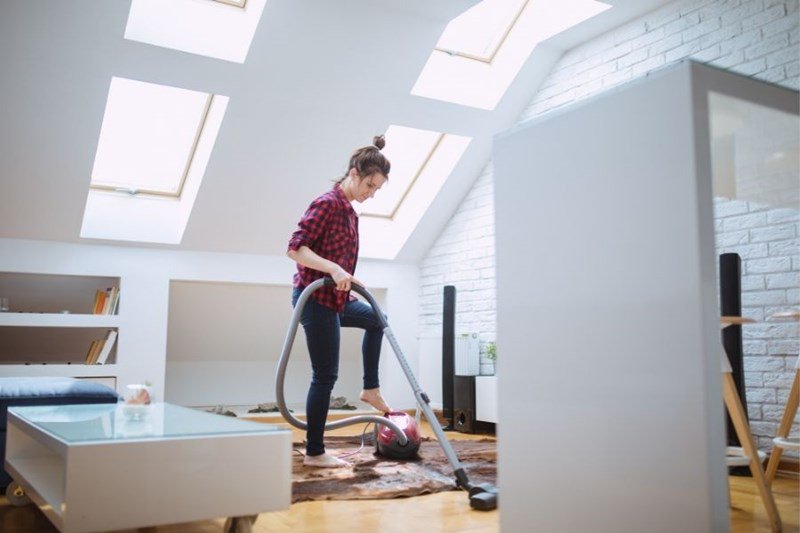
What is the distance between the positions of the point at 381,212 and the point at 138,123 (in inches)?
81.4

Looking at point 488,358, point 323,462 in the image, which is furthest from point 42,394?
point 488,358

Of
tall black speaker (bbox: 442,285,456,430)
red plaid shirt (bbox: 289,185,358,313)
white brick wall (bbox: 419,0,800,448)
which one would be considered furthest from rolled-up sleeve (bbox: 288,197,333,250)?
tall black speaker (bbox: 442,285,456,430)

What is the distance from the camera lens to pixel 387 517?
232 centimetres

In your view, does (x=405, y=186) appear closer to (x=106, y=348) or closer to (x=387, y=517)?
(x=106, y=348)

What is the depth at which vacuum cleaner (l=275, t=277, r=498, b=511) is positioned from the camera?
2.56 meters

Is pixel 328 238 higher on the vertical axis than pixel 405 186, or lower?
lower

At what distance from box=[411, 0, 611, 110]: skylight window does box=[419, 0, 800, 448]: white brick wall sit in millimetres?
296

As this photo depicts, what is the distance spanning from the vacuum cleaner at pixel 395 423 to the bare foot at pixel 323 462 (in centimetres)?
13

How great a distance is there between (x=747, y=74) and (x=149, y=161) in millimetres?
3963

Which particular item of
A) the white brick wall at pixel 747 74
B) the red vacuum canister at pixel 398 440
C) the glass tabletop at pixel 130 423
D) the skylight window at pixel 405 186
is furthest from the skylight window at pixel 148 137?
the glass tabletop at pixel 130 423

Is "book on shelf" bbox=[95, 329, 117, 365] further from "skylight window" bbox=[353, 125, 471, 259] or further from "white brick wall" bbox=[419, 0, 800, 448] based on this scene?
"white brick wall" bbox=[419, 0, 800, 448]

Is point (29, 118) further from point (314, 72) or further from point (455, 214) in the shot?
point (455, 214)

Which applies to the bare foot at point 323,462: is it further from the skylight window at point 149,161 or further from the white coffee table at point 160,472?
the skylight window at point 149,161

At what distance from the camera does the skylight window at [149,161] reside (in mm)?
4848
